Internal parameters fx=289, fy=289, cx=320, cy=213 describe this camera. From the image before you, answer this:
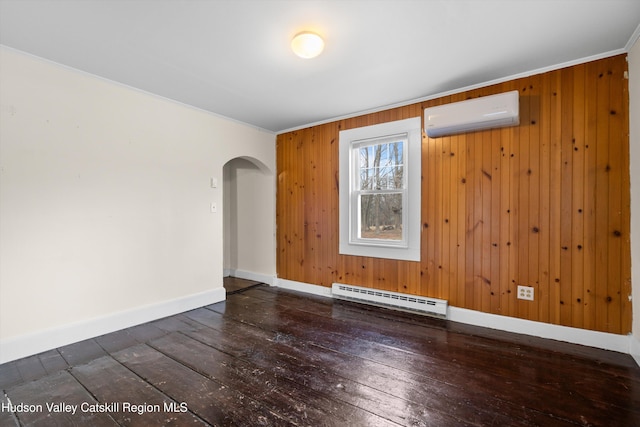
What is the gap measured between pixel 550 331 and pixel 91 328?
4123 mm

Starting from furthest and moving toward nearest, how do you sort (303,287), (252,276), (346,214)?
1. (252,276)
2. (303,287)
3. (346,214)

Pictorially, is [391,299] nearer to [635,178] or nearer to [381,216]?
[381,216]

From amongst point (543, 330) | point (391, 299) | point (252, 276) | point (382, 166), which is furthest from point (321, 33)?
point (252, 276)

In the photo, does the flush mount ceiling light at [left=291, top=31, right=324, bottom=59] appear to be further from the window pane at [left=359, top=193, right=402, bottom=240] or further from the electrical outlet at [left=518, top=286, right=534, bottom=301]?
the electrical outlet at [left=518, top=286, right=534, bottom=301]

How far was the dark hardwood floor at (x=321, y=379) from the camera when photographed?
5.30 ft

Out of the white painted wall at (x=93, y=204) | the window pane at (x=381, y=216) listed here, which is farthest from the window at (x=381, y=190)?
the white painted wall at (x=93, y=204)

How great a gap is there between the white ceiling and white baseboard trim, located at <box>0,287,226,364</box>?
225cm

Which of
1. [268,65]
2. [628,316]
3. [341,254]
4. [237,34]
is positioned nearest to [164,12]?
[237,34]

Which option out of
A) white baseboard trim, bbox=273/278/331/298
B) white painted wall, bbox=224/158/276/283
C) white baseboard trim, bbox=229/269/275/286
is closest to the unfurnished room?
white baseboard trim, bbox=273/278/331/298

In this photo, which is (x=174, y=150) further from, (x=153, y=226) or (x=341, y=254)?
(x=341, y=254)

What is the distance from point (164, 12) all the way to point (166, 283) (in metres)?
2.58

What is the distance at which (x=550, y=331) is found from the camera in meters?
2.57

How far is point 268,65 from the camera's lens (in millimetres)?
2492

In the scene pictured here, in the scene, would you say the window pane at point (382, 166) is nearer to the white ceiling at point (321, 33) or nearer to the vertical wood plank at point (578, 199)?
the white ceiling at point (321, 33)
